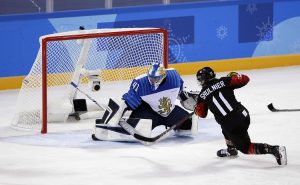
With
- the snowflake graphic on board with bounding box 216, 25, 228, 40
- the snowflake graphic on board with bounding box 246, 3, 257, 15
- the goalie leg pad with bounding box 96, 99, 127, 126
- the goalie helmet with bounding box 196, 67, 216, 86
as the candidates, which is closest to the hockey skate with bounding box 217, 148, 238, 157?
the goalie helmet with bounding box 196, 67, 216, 86

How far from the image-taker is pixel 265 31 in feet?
45.6

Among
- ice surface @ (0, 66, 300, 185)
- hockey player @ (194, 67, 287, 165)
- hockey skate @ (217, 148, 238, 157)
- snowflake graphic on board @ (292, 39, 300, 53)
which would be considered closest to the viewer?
ice surface @ (0, 66, 300, 185)

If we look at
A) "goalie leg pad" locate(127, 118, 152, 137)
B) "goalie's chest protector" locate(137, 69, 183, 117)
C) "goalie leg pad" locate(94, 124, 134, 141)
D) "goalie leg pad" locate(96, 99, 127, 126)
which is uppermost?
"goalie's chest protector" locate(137, 69, 183, 117)

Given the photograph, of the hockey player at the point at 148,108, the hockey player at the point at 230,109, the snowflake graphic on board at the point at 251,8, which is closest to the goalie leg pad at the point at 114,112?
the hockey player at the point at 148,108

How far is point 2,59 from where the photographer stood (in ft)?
40.3

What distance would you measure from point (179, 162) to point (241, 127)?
61 centimetres

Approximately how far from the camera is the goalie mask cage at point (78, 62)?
10258mm

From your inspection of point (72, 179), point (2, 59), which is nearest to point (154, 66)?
point (72, 179)

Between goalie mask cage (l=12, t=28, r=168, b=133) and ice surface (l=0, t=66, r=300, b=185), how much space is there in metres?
0.27

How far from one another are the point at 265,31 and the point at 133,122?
15.8 feet

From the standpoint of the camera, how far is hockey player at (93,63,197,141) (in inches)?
374

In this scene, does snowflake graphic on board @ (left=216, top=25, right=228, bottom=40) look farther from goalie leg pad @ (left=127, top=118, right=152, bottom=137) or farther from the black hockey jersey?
the black hockey jersey

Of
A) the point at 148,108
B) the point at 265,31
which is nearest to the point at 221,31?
the point at 265,31

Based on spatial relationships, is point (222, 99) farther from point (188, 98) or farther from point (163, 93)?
point (188, 98)
